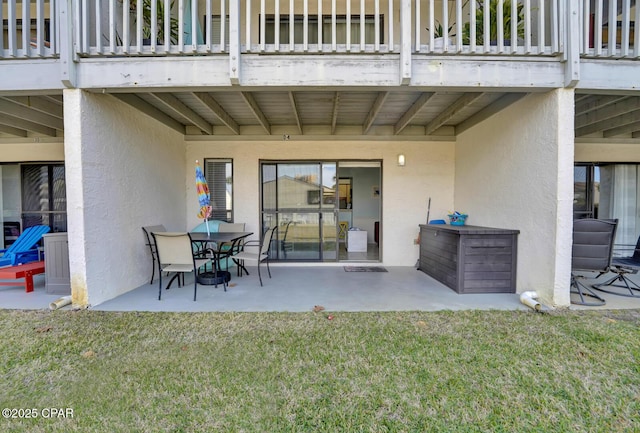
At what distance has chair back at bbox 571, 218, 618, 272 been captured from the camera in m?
3.52

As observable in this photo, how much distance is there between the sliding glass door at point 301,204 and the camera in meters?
6.06

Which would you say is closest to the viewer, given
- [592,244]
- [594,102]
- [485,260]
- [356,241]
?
[592,244]

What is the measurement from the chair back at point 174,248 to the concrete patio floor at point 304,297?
1.58 feet

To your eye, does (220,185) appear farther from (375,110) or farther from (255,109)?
(375,110)

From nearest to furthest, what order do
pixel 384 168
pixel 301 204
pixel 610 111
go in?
pixel 610 111
pixel 384 168
pixel 301 204

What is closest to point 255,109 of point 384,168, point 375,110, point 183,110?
point 183,110

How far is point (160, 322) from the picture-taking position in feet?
10.1

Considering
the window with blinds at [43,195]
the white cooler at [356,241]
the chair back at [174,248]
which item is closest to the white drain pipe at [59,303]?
the chair back at [174,248]

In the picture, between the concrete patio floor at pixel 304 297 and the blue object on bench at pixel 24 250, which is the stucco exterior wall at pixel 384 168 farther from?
the blue object on bench at pixel 24 250

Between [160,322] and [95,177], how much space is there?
1.90 metres

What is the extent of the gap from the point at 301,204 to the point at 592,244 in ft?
14.6

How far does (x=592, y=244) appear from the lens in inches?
141

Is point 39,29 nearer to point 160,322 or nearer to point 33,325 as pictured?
point 33,325

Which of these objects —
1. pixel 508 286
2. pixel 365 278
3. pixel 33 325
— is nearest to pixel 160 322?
pixel 33 325
